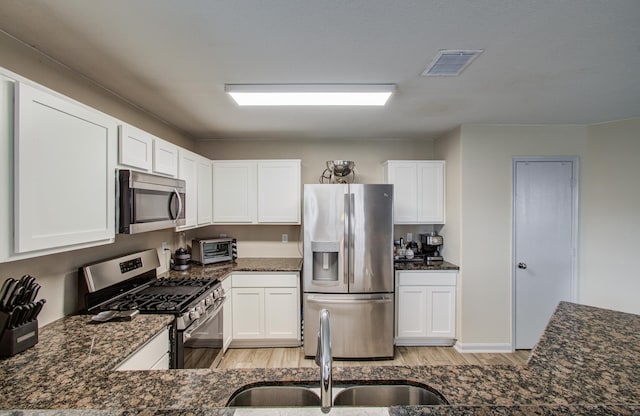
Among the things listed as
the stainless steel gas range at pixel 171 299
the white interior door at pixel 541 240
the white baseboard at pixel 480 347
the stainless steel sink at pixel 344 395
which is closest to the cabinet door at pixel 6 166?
the stainless steel gas range at pixel 171 299

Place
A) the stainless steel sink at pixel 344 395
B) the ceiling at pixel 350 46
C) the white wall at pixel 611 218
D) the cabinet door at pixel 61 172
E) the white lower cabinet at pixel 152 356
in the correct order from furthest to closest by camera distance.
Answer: the white wall at pixel 611 218 < the white lower cabinet at pixel 152 356 < the ceiling at pixel 350 46 < the cabinet door at pixel 61 172 < the stainless steel sink at pixel 344 395

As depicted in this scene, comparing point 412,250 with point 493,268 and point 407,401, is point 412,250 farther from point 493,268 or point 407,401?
point 407,401

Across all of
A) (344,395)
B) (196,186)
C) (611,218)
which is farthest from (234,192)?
(611,218)

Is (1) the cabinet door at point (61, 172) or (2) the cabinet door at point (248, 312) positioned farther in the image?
(2) the cabinet door at point (248, 312)

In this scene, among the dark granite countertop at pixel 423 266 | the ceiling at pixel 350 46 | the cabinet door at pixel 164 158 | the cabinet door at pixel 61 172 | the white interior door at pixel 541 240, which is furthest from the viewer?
the dark granite countertop at pixel 423 266

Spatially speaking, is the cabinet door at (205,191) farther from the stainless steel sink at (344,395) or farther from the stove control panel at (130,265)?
the stainless steel sink at (344,395)

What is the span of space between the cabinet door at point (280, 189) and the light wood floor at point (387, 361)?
153 centimetres

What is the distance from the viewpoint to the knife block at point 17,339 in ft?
3.99

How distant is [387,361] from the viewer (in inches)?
112

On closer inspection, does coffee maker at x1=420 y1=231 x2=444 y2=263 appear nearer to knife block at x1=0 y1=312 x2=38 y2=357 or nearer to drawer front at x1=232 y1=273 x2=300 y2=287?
drawer front at x1=232 y1=273 x2=300 y2=287

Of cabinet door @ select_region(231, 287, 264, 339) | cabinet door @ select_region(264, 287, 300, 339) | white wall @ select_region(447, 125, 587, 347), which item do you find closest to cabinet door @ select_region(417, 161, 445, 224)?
white wall @ select_region(447, 125, 587, 347)

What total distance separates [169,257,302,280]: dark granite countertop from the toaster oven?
0.07 meters

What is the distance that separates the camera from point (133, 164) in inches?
70.5

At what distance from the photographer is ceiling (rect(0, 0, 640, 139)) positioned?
1213mm
